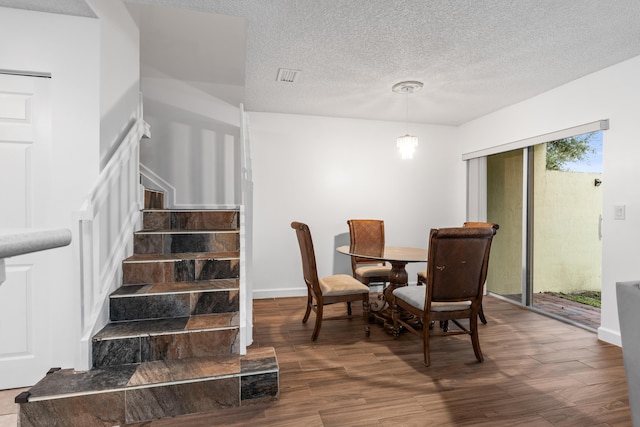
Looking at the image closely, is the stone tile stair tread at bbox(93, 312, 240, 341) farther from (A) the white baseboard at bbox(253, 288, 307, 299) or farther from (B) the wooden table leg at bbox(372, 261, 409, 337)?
(A) the white baseboard at bbox(253, 288, 307, 299)

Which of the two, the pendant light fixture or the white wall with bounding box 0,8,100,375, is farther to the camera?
the pendant light fixture

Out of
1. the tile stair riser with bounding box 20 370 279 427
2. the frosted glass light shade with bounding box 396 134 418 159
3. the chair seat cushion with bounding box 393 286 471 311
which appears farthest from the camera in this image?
the frosted glass light shade with bounding box 396 134 418 159

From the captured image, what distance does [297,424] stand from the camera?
172cm

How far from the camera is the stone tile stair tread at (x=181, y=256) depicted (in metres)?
2.49

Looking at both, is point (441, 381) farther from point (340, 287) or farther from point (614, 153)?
point (614, 153)

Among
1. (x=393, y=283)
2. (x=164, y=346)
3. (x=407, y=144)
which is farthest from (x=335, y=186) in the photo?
(x=164, y=346)

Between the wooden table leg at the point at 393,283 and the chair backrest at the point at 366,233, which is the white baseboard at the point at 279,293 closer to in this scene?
the chair backrest at the point at 366,233

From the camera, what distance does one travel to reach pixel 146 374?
1821 millimetres

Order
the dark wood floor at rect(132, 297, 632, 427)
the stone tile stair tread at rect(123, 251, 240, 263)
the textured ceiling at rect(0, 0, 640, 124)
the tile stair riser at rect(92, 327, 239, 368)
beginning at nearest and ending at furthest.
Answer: the dark wood floor at rect(132, 297, 632, 427) → the tile stair riser at rect(92, 327, 239, 368) → the textured ceiling at rect(0, 0, 640, 124) → the stone tile stair tread at rect(123, 251, 240, 263)

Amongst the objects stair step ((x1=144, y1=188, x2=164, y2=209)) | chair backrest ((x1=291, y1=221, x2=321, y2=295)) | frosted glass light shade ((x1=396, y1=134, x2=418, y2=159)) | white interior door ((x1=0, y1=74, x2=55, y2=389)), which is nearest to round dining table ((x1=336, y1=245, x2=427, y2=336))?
chair backrest ((x1=291, y1=221, x2=321, y2=295))

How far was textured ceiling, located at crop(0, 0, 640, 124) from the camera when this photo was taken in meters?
2.05

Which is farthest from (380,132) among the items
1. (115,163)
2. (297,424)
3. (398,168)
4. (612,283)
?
(297,424)

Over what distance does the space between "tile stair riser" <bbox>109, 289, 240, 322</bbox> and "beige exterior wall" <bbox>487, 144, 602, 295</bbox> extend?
3453 mm

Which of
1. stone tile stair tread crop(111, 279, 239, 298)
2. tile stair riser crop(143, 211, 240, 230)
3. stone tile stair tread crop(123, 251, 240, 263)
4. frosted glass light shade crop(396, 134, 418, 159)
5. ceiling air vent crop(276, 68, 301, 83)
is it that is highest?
ceiling air vent crop(276, 68, 301, 83)
